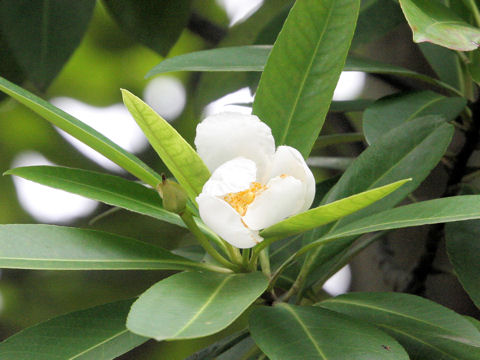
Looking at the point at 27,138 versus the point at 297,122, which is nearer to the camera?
the point at 297,122

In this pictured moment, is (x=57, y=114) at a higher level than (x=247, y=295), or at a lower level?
higher

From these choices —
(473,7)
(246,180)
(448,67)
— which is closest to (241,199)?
(246,180)

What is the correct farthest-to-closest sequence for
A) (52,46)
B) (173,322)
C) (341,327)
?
1. (52,46)
2. (341,327)
3. (173,322)

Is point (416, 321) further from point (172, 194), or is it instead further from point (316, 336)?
point (172, 194)

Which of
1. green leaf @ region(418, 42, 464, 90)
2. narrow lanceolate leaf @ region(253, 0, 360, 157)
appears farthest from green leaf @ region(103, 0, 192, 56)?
narrow lanceolate leaf @ region(253, 0, 360, 157)

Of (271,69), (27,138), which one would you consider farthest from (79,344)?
(27,138)

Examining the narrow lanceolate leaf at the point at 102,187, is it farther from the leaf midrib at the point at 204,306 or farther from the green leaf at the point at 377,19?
the green leaf at the point at 377,19

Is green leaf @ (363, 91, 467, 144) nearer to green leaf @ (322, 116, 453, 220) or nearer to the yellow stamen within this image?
green leaf @ (322, 116, 453, 220)

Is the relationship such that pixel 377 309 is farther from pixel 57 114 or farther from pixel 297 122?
pixel 57 114
